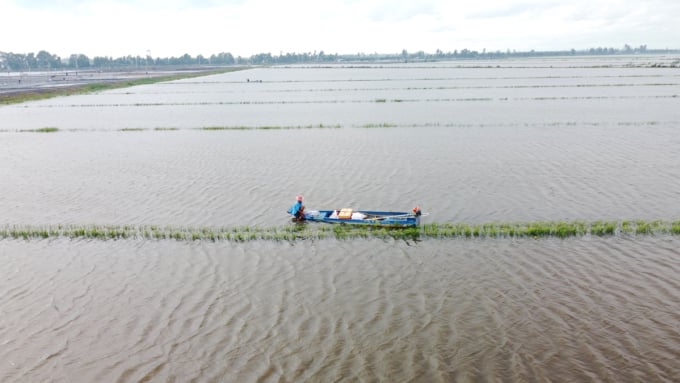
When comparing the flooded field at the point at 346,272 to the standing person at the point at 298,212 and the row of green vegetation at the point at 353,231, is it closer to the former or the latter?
the row of green vegetation at the point at 353,231

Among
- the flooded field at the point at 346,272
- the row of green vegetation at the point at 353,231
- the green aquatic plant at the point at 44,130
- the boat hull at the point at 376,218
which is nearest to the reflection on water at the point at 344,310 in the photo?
the flooded field at the point at 346,272

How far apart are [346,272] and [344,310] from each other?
Answer: 6.73 ft

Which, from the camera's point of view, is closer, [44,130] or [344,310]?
[344,310]

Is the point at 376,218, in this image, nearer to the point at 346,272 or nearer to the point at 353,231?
the point at 353,231

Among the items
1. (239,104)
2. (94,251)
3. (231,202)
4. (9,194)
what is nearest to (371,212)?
(231,202)

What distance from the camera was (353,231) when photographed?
16.3 m

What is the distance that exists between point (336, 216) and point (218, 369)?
807cm

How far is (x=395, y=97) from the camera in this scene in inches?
2244

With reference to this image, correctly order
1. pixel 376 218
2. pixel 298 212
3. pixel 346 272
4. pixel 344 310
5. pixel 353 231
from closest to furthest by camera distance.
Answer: pixel 344 310 < pixel 346 272 < pixel 353 231 < pixel 376 218 < pixel 298 212

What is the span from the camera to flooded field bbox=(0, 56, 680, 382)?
9.99m

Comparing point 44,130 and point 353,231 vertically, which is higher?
Result: point 44,130

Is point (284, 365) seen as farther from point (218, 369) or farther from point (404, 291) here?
point (404, 291)

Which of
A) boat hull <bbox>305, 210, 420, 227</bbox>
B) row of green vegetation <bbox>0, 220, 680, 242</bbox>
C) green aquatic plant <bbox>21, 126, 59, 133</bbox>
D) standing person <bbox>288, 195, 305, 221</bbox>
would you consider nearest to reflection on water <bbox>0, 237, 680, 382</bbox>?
row of green vegetation <bbox>0, 220, 680, 242</bbox>

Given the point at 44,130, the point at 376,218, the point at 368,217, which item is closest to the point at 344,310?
the point at 376,218
